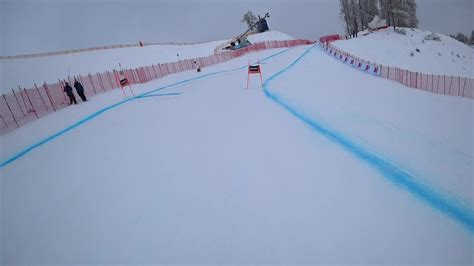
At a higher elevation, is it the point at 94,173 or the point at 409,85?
the point at 94,173

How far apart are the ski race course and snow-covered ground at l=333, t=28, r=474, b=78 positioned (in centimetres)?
2562

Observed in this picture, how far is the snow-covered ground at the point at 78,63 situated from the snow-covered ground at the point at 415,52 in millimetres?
39060

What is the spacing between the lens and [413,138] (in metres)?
7.27

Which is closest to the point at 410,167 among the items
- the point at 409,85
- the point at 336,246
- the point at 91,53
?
the point at 336,246

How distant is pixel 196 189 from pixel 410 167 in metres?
4.46

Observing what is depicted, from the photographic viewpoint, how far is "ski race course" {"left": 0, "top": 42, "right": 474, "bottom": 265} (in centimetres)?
413

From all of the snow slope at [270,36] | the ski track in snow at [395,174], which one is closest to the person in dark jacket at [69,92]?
the ski track in snow at [395,174]

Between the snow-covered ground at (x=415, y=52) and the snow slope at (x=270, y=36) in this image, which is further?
the snow slope at (x=270, y=36)

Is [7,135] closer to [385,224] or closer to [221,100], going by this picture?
[221,100]

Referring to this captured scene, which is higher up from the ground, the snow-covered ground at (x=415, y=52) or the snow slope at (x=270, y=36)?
the snow slope at (x=270, y=36)

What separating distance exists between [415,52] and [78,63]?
181ft

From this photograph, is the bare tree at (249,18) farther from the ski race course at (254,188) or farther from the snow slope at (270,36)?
the ski race course at (254,188)

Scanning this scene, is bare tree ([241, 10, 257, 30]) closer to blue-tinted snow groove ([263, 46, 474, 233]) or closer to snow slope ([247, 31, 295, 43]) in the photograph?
snow slope ([247, 31, 295, 43])

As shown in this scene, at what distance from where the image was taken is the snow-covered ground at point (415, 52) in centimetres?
3158
